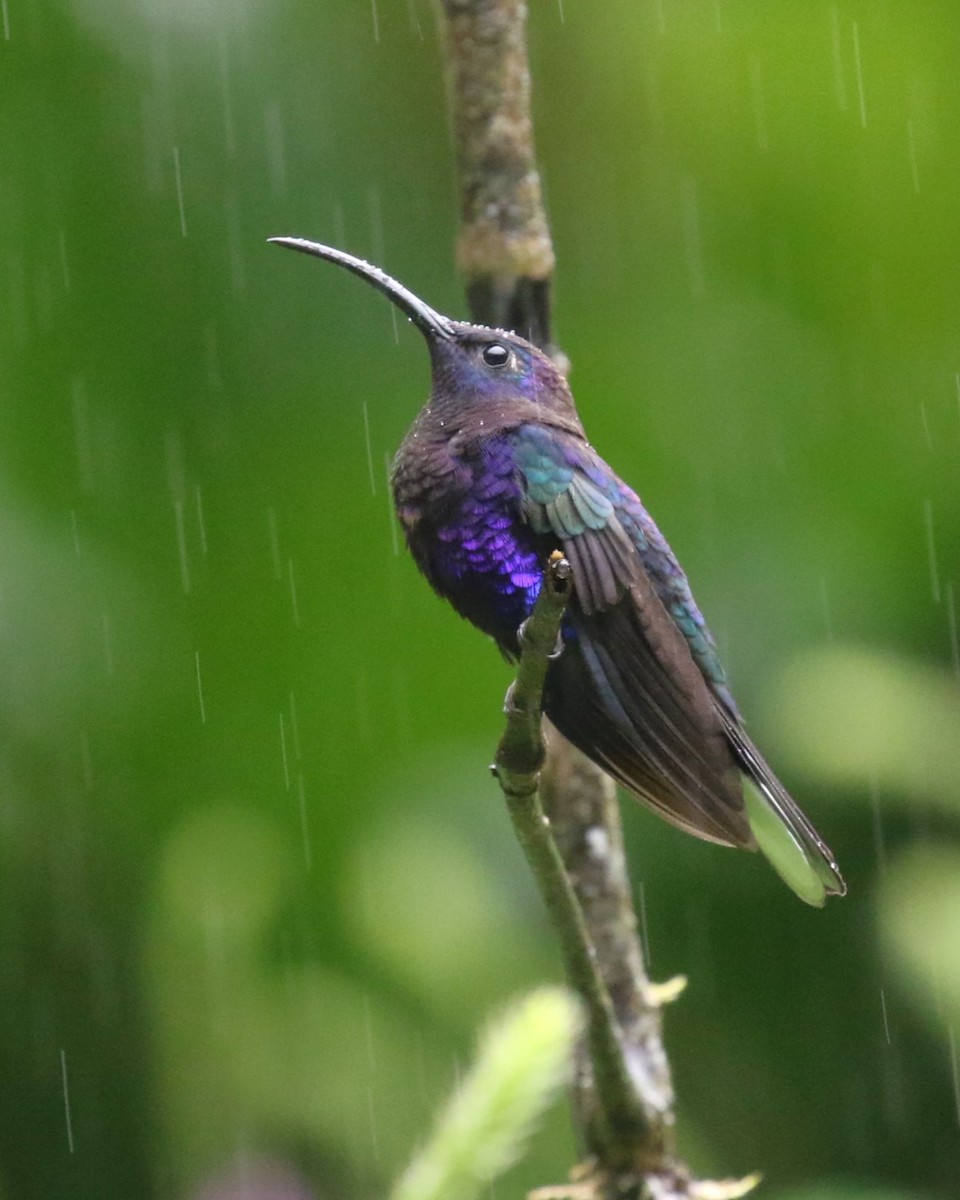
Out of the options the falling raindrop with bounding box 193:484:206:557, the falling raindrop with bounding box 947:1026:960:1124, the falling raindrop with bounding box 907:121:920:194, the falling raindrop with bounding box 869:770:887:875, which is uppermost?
the falling raindrop with bounding box 907:121:920:194

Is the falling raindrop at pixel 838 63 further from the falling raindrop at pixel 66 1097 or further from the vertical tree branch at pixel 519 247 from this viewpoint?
the falling raindrop at pixel 66 1097

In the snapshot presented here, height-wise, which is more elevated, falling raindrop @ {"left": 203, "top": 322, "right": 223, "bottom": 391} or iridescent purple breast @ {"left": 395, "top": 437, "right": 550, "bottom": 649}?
falling raindrop @ {"left": 203, "top": 322, "right": 223, "bottom": 391}

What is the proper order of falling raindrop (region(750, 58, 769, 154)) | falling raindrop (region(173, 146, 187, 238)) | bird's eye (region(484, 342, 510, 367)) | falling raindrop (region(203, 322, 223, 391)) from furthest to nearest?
falling raindrop (region(750, 58, 769, 154)), falling raindrop (region(173, 146, 187, 238)), falling raindrop (region(203, 322, 223, 391)), bird's eye (region(484, 342, 510, 367))

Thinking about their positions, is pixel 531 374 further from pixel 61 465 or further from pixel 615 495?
pixel 61 465

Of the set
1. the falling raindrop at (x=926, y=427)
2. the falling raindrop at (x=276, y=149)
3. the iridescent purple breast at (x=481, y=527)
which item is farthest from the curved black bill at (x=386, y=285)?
the falling raindrop at (x=926, y=427)

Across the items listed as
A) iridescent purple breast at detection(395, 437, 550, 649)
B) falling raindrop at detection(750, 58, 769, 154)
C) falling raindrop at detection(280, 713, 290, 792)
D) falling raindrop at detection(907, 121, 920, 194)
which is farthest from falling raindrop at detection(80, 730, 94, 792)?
falling raindrop at detection(907, 121, 920, 194)

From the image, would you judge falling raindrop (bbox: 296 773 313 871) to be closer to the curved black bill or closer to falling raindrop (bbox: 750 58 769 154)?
the curved black bill
